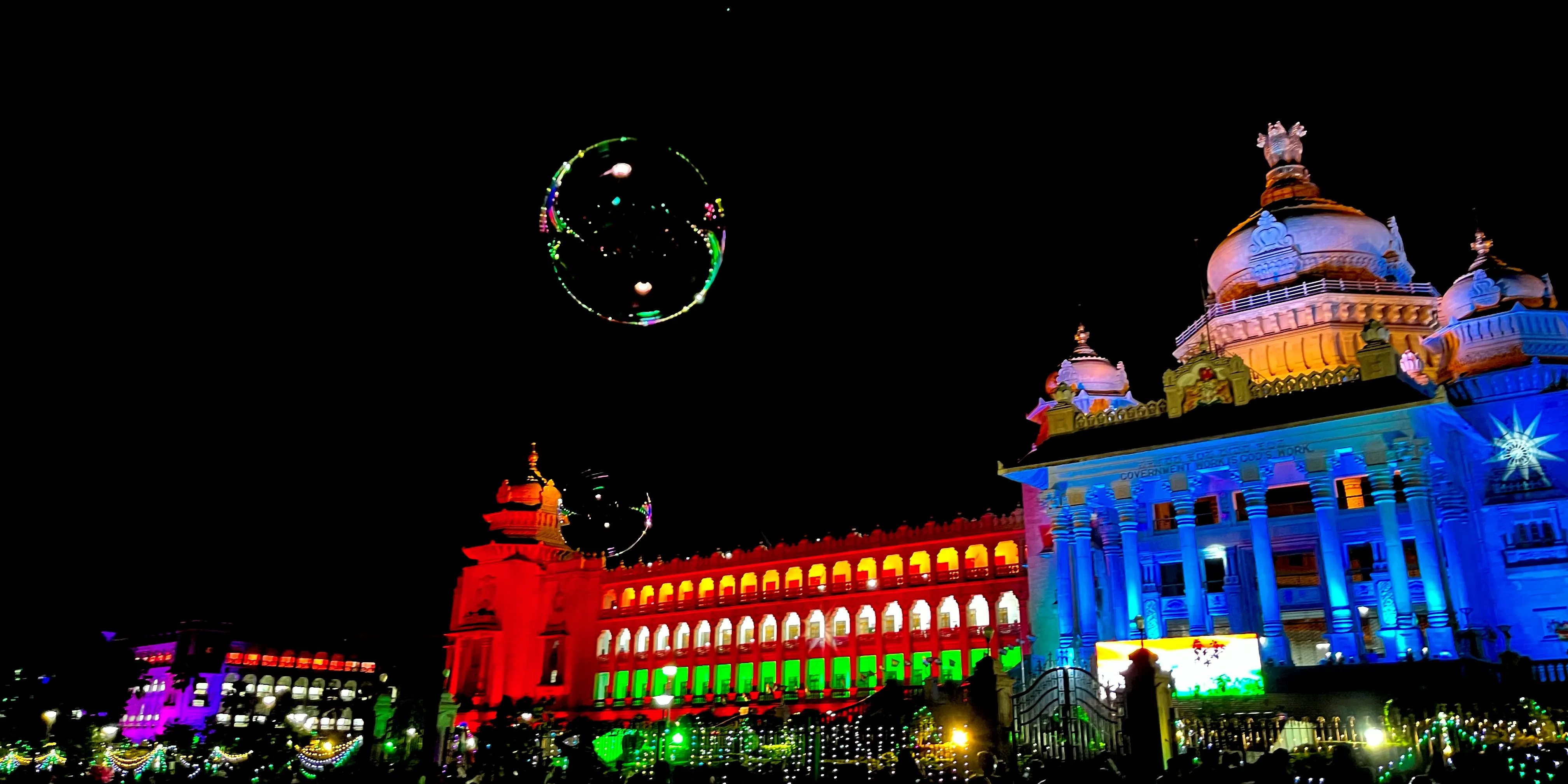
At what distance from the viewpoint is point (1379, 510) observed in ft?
108

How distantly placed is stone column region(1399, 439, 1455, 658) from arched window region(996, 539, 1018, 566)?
80.4ft

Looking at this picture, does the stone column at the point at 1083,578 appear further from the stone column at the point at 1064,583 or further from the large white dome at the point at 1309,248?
the large white dome at the point at 1309,248

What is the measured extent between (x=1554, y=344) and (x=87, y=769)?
5138 centimetres

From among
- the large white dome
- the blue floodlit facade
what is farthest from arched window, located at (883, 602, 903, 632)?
the large white dome

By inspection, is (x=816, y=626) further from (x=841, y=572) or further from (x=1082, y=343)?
(x=1082, y=343)

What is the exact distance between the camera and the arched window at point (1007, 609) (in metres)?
54.9

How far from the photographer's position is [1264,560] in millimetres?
34375

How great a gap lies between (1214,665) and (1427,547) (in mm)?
8117

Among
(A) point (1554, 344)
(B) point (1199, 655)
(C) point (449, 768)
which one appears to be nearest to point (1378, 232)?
(A) point (1554, 344)

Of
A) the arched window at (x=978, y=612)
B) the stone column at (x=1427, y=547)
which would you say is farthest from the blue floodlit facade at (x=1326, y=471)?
the arched window at (x=978, y=612)

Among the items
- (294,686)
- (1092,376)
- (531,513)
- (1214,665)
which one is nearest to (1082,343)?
(1092,376)

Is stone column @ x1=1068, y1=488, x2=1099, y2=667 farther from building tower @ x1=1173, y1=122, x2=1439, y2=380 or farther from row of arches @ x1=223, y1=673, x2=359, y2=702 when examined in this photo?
row of arches @ x1=223, y1=673, x2=359, y2=702

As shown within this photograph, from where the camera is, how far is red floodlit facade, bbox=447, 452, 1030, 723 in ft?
185

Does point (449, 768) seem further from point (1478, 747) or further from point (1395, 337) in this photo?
point (1395, 337)
